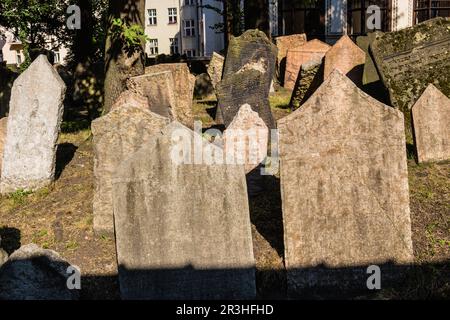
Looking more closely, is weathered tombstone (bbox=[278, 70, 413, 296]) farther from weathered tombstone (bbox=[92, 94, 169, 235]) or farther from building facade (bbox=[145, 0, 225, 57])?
building facade (bbox=[145, 0, 225, 57])

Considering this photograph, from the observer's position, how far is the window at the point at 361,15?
78.4 ft

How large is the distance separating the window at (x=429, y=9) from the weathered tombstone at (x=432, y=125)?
57.0 feet

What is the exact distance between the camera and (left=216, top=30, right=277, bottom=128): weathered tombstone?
9594mm

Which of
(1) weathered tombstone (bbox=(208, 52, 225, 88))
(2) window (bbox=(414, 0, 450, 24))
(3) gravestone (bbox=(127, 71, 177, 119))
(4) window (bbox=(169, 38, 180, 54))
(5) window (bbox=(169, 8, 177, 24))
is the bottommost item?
(3) gravestone (bbox=(127, 71, 177, 119))

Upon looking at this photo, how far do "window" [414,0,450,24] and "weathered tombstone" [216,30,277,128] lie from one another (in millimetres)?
15537

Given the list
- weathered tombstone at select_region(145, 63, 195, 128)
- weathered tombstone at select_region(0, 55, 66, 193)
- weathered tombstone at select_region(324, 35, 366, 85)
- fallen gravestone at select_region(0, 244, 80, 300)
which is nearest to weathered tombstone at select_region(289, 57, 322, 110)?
weathered tombstone at select_region(324, 35, 366, 85)

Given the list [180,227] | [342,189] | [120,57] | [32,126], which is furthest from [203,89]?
[180,227]

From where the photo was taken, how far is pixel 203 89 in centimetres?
1502

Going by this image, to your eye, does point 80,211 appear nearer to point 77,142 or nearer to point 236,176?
point 236,176

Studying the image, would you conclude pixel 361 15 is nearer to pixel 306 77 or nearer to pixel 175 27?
pixel 306 77

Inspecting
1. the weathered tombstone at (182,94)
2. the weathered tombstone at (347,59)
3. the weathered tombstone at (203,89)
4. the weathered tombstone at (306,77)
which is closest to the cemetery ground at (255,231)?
the weathered tombstone at (182,94)

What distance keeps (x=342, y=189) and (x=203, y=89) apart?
33.6ft

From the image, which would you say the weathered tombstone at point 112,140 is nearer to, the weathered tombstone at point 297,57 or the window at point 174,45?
the weathered tombstone at point 297,57

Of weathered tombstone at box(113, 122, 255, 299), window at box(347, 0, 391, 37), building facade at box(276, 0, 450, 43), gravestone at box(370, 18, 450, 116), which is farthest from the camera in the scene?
window at box(347, 0, 391, 37)
